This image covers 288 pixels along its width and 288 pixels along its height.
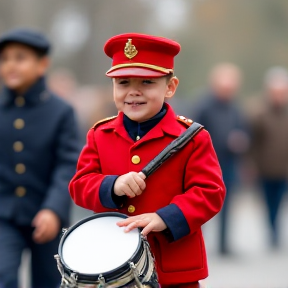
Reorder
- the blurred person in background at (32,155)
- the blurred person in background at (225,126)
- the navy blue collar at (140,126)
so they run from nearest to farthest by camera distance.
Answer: the navy blue collar at (140,126), the blurred person in background at (32,155), the blurred person in background at (225,126)

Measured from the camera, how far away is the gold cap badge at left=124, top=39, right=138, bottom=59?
4.80 metres

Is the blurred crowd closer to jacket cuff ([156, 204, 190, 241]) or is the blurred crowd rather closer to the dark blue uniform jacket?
the dark blue uniform jacket

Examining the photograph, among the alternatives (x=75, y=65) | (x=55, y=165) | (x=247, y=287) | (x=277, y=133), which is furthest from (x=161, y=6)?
(x=55, y=165)

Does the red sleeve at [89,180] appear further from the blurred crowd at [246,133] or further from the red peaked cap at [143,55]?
the blurred crowd at [246,133]

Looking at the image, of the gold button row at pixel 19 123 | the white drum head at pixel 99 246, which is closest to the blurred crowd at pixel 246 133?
the gold button row at pixel 19 123

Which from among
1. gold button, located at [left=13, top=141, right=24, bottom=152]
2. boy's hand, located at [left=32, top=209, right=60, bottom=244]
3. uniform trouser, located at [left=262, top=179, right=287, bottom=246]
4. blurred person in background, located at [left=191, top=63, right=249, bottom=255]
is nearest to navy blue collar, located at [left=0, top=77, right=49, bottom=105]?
gold button, located at [left=13, top=141, right=24, bottom=152]

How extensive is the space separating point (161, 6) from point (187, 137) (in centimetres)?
2619

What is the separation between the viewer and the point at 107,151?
193 inches

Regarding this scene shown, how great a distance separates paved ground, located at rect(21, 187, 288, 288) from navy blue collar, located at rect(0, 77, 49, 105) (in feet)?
6.44

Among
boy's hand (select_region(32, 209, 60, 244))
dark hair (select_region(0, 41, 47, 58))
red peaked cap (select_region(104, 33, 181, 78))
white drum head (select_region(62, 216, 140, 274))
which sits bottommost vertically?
boy's hand (select_region(32, 209, 60, 244))

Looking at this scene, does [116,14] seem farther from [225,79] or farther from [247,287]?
[247,287]

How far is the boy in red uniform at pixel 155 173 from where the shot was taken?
4.69 metres

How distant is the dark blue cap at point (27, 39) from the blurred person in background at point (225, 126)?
5.09m

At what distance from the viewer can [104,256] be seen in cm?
444
